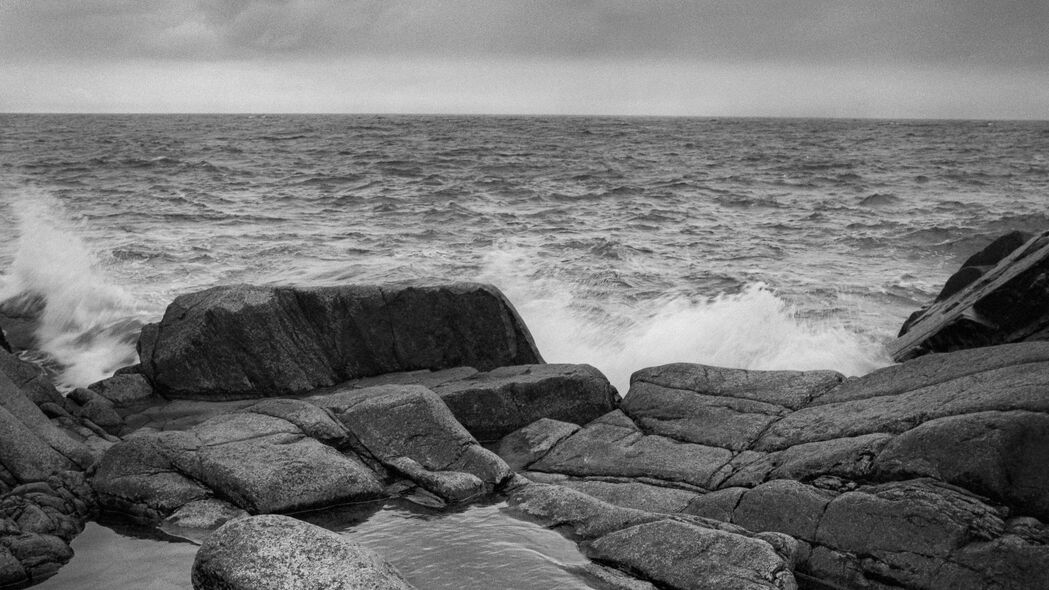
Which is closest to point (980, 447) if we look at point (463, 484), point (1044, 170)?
point (463, 484)

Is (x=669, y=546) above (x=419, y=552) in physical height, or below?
above

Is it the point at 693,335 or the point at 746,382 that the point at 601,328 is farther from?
the point at 746,382

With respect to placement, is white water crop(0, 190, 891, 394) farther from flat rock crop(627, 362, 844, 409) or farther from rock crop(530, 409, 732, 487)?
rock crop(530, 409, 732, 487)

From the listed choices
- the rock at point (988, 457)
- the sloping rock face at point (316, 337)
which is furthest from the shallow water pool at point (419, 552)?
the sloping rock face at point (316, 337)

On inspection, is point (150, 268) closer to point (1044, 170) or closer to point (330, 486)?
point (330, 486)

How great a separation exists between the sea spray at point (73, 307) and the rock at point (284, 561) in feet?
25.6

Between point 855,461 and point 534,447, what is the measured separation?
3216 millimetres

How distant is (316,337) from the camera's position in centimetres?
1045

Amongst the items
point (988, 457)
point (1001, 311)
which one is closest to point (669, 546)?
point (988, 457)

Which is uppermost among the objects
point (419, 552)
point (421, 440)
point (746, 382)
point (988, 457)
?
point (988, 457)

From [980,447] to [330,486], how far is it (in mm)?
5228

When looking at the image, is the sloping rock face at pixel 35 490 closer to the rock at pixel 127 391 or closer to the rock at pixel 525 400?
the rock at pixel 127 391

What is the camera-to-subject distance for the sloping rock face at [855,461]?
589cm

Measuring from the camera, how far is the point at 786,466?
705 centimetres
